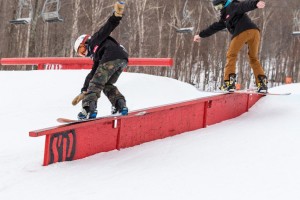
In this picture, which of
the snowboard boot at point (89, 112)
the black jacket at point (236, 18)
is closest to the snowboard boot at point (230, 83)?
the black jacket at point (236, 18)

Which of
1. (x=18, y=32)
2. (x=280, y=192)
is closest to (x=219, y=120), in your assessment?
(x=280, y=192)

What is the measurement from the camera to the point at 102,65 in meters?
4.50

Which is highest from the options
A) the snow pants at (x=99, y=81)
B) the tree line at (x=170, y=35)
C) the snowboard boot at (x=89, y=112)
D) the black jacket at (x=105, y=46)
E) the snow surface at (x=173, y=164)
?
the tree line at (x=170, y=35)

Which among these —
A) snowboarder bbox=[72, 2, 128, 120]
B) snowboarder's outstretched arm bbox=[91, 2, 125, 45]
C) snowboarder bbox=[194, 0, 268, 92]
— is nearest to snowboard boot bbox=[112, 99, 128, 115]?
snowboarder bbox=[72, 2, 128, 120]

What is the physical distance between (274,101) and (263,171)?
12.7 ft

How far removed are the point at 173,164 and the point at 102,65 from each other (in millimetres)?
1488

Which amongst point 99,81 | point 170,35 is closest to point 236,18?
point 99,81

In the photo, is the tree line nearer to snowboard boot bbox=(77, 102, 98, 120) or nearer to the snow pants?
the snow pants

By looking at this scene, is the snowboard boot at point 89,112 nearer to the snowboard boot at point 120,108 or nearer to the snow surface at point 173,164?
the snowboard boot at point 120,108

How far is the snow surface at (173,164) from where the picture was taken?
3.04 metres

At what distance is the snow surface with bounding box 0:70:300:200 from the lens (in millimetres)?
3043

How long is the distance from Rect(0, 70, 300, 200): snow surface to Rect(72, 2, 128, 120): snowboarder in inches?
23.4

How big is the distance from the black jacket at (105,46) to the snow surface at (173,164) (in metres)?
1.18

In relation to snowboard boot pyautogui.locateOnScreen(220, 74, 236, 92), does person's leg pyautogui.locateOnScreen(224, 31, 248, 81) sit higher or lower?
higher
